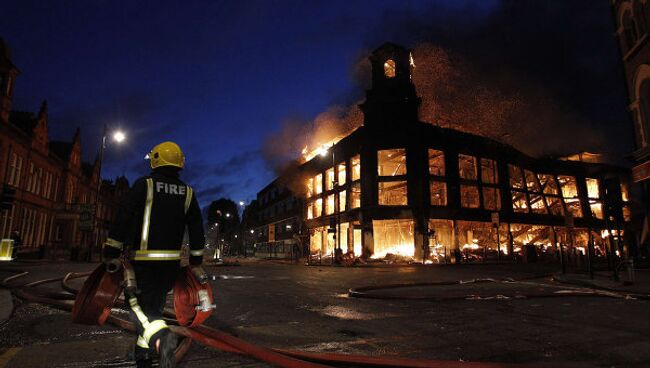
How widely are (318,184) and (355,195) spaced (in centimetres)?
839

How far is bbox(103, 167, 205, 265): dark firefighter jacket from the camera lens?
9.06 feet

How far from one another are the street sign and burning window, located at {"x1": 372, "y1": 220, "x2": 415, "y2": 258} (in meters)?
21.7

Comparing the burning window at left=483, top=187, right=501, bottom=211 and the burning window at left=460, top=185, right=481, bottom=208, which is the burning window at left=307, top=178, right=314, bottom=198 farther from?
the burning window at left=483, top=187, right=501, bottom=211

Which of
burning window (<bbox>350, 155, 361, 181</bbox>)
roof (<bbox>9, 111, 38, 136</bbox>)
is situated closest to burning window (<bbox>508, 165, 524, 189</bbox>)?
burning window (<bbox>350, 155, 361, 181</bbox>)

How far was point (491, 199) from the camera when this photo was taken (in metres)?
38.8

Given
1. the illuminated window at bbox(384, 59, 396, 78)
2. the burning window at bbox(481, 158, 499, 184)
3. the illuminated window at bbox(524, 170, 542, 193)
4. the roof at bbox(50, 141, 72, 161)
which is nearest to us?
the roof at bbox(50, 141, 72, 161)

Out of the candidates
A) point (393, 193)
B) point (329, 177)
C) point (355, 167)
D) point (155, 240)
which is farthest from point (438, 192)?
point (155, 240)

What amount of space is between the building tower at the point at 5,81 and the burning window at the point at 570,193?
5423cm

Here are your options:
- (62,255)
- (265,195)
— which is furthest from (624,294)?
(265,195)

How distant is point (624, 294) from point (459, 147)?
3001cm

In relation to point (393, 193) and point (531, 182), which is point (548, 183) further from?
point (393, 193)

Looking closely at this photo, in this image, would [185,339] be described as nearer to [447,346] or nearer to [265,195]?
[447,346]

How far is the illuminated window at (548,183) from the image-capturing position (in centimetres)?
4389

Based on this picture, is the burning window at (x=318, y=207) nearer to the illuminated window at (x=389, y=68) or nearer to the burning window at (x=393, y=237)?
the burning window at (x=393, y=237)
